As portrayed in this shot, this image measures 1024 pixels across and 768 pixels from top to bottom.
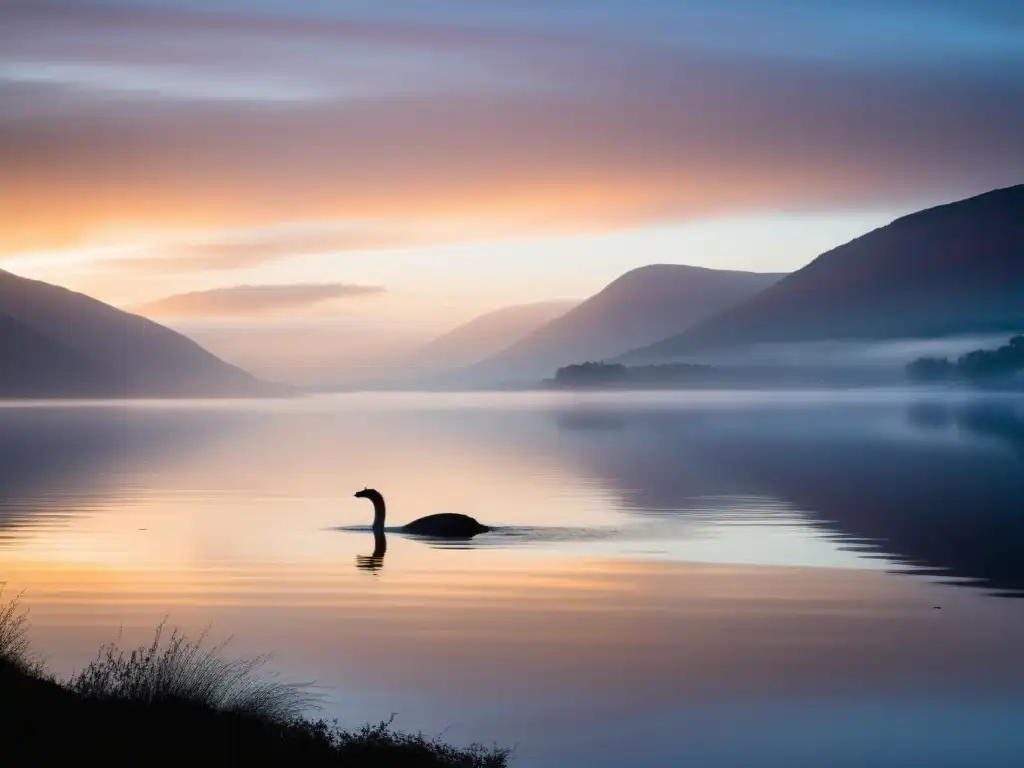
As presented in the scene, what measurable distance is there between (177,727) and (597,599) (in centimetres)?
1534

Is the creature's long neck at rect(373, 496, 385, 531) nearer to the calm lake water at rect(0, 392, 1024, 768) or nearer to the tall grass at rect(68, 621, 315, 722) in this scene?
the calm lake water at rect(0, 392, 1024, 768)

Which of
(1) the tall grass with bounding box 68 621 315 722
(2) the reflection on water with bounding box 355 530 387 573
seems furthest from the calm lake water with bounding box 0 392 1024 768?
(1) the tall grass with bounding box 68 621 315 722

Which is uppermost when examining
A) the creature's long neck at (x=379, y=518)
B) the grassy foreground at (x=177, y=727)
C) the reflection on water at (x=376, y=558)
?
the creature's long neck at (x=379, y=518)

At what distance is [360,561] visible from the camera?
1570 inches

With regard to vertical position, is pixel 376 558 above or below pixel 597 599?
above

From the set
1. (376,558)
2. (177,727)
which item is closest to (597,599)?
(376,558)

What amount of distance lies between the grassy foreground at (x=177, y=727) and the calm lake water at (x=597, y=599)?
1823 millimetres

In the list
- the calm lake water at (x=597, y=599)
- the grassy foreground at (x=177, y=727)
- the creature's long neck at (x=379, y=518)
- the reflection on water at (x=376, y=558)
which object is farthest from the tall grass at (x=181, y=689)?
the creature's long neck at (x=379, y=518)

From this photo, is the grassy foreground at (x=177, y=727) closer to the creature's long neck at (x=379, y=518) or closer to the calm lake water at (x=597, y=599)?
the calm lake water at (x=597, y=599)

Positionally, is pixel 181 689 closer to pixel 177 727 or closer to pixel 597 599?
pixel 177 727

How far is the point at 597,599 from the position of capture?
32969 millimetres

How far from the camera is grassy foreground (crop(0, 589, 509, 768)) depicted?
17766 millimetres

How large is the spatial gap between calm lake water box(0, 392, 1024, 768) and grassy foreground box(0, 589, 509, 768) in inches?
71.8

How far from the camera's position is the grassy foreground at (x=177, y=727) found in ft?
58.3
